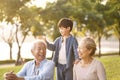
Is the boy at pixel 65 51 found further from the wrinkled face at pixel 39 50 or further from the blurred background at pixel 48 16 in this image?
the blurred background at pixel 48 16

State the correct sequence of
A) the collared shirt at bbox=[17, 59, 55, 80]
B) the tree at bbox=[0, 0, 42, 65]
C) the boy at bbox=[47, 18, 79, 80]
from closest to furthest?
1. the collared shirt at bbox=[17, 59, 55, 80]
2. the boy at bbox=[47, 18, 79, 80]
3. the tree at bbox=[0, 0, 42, 65]

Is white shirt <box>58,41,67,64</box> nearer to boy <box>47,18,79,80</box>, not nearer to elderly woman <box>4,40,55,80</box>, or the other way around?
boy <box>47,18,79,80</box>

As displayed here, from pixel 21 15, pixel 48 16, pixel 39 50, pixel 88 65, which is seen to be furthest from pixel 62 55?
A: pixel 48 16

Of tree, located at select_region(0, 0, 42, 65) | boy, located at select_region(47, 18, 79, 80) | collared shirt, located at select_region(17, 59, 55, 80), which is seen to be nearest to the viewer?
collared shirt, located at select_region(17, 59, 55, 80)

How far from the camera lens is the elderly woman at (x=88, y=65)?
5.00m

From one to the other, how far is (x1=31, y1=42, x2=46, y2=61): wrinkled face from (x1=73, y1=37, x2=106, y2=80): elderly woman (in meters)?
0.46

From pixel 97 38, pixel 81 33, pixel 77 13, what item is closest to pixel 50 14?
pixel 77 13

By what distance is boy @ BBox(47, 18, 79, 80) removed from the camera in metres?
7.00

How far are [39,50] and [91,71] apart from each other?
72cm

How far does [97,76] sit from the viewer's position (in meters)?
5.08

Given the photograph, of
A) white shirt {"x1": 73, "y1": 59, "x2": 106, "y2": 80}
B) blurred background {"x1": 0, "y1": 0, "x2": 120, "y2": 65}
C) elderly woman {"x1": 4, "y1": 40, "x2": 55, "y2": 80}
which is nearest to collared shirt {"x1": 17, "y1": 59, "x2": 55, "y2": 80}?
elderly woman {"x1": 4, "y1": 40, "x2": 55, "y2": 80}

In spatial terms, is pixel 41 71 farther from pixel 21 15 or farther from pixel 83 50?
pixel 21 15

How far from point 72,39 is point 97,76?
2147mm

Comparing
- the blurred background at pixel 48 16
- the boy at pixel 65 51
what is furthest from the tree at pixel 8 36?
the boy at pixel 65 51
